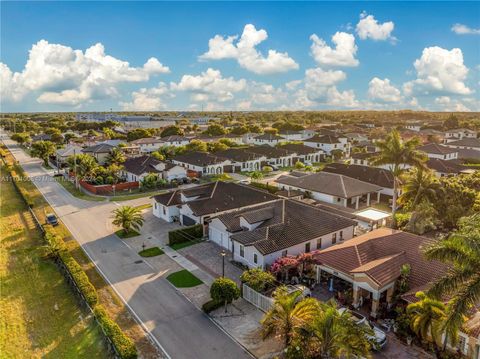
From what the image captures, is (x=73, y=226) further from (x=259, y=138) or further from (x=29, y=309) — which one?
(x=259, y=138)

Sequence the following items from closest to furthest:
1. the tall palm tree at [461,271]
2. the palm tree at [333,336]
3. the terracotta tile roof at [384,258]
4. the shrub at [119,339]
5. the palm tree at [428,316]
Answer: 1. the tall palm tree at [461,271]
2. the palm tree at [333,336]
3. the palm tree at [428,316]
4. the shrub at [119,339]
5. the terracotta tile roof at [384,258]

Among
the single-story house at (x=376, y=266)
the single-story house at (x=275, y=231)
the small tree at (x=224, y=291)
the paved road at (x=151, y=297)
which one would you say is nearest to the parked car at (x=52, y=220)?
the paved road at (x=151, y=297)

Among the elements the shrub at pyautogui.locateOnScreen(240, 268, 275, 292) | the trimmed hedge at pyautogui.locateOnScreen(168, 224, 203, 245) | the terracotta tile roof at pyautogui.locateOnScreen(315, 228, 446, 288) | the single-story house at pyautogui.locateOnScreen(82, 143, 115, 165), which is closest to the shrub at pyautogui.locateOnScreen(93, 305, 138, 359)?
the shrub at pyautogui.locateOnScreen(240, 268, 275, 292)

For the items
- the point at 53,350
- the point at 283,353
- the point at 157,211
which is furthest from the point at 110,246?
the point at 283,353

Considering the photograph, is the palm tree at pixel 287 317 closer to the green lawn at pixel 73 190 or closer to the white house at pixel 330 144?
the green lawn at pixel 73 190

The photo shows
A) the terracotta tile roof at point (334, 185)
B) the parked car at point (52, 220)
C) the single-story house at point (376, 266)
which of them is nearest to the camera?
the single-story house at point (376, 266)

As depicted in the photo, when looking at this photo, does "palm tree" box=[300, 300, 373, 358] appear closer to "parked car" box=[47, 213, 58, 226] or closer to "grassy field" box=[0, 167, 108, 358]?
"grassy field" box=[0, 167, 108, 358]

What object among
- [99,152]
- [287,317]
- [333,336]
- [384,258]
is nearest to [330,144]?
[99,152]
